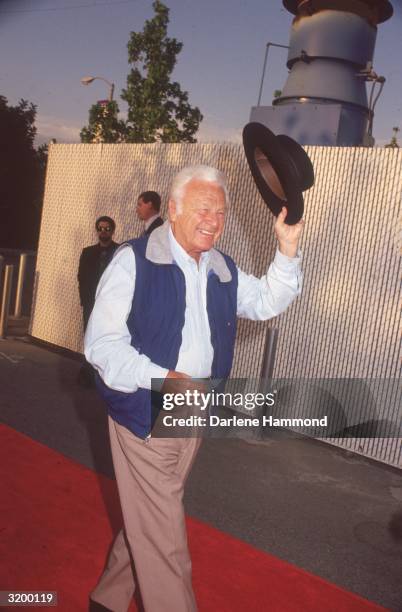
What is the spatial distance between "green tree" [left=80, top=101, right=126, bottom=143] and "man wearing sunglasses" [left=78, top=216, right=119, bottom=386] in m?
15.5

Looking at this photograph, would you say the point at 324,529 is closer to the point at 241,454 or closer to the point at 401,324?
A: the point at 241,454

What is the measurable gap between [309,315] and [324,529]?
2.29 m

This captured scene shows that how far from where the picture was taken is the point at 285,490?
4.72 meters

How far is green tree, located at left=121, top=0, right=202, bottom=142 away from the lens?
2089 centimetres

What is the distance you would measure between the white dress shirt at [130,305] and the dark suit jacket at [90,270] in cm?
431

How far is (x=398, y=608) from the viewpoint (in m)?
3.24

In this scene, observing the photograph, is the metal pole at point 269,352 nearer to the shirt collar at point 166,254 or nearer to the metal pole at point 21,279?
the shirt collar at point 166,254

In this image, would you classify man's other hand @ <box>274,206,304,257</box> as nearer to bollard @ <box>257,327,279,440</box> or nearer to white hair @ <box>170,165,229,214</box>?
white hair @ <box>170,165,229,214</box>

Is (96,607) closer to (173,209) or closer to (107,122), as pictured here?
(173,209)

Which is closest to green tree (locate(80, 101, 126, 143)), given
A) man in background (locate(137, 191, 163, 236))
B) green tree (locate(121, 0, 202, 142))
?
green tree (locate(121, 0, 202, 142))

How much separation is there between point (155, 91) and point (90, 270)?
15.9 m

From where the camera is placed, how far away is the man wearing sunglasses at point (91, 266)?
22.3ft

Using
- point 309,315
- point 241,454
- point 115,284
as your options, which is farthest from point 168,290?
point 309,315

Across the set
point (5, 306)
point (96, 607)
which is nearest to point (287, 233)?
point (96, 607)
